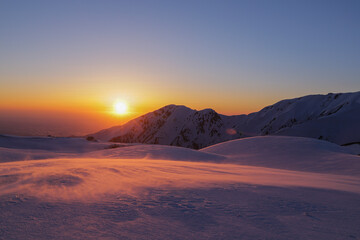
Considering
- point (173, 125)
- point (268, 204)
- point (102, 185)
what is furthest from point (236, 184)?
point (173, 125)

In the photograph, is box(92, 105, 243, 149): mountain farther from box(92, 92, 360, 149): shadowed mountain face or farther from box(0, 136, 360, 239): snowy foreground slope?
box(0, 136, 360, 239): snowy foreground slope

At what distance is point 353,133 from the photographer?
2908 inches

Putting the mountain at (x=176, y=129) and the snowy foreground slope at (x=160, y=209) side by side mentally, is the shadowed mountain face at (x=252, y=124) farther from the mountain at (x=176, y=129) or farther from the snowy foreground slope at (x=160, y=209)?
the snowy foreground slope at (x=160, y=209)

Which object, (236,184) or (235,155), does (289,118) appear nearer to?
(235,155)

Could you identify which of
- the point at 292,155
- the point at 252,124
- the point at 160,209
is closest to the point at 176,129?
the point at 252,124

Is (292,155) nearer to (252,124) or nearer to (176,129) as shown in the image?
(252,124)

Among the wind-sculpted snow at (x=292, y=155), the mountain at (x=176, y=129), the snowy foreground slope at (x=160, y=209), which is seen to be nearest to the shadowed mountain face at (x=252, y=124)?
the mountain at (x=176, y=129)

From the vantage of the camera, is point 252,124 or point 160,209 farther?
point 252,124

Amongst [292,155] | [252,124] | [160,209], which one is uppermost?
[252,124]

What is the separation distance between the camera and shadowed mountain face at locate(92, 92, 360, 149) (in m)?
80.9

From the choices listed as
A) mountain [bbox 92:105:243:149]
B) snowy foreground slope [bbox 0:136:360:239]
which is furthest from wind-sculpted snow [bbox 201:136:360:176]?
mountain [bbox 92:105:243:149]

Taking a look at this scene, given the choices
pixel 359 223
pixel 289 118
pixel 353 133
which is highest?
pixel 289 118

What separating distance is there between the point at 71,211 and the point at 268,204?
3.28 metres

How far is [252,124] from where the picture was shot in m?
141
